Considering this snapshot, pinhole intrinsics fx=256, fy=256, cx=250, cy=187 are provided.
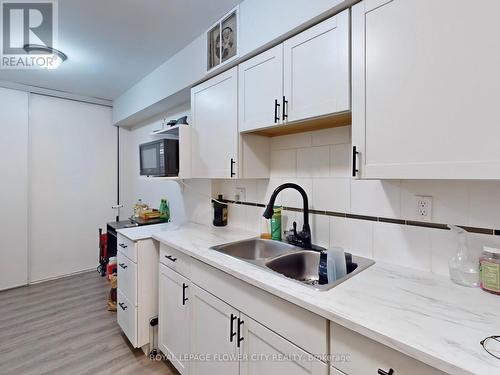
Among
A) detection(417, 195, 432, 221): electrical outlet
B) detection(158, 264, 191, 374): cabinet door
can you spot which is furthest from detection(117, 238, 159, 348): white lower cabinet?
detection(417, 195, 432, 221): electrical outlet

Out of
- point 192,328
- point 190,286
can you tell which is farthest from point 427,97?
point 192,328

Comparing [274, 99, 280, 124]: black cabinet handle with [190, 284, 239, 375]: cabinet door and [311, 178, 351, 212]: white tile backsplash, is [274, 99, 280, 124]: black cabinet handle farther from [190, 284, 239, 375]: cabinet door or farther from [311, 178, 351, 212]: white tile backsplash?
[190, 284, 239, 375]: cabinet door

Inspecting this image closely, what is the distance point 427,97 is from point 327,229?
0.84 meters

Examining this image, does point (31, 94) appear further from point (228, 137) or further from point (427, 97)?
point (427, 97)

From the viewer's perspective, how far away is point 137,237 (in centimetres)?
188

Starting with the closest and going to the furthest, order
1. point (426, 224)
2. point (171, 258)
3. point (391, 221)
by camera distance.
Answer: point (426, 224), point (391, 221), point (171, 258)

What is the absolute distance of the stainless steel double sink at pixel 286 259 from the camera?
125 centimetres

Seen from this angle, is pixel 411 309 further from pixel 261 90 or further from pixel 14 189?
pixel 14 189

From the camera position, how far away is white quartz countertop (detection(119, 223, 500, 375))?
624 mm

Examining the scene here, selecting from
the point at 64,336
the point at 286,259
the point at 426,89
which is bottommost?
the point at 64,336

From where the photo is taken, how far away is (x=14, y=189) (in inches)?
118

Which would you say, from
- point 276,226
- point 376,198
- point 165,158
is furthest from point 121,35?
point 376,198

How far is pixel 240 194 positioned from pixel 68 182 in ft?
8.70

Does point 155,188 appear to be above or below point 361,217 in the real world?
above
